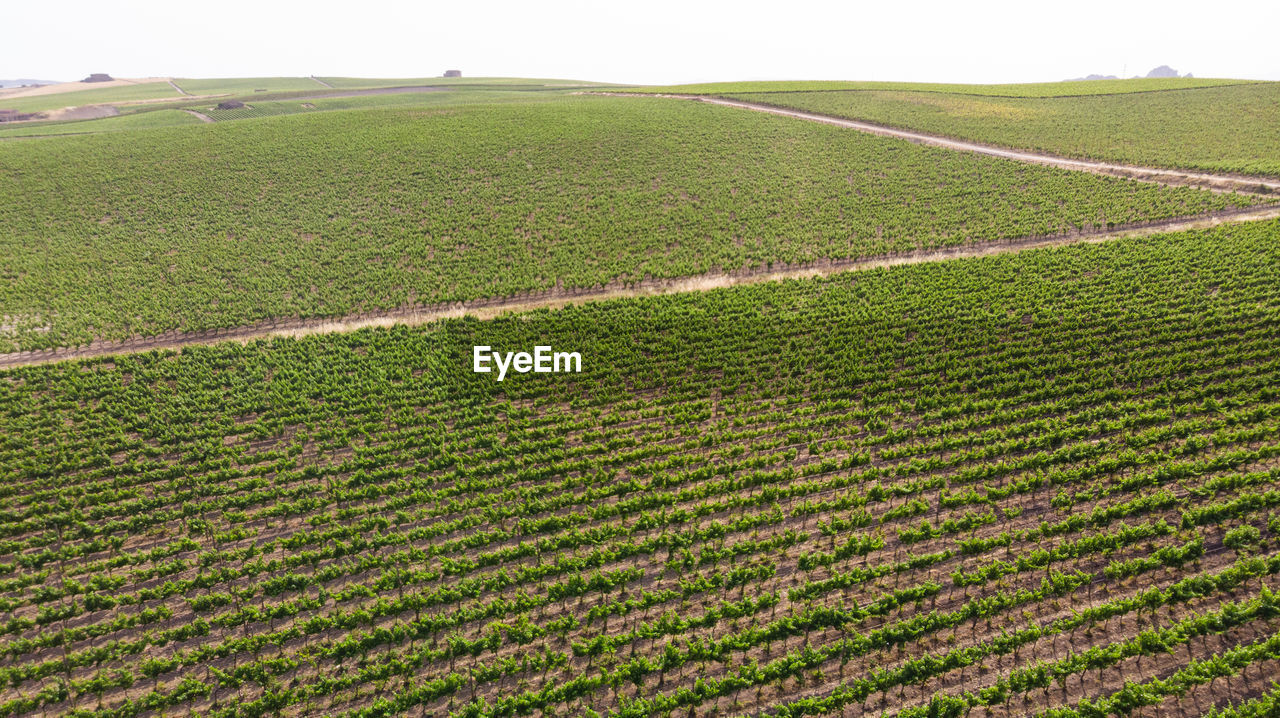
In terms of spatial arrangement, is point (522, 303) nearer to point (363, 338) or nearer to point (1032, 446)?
point (363, 338)

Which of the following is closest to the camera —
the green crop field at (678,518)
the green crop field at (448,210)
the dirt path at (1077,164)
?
the green crop field at (678,518)

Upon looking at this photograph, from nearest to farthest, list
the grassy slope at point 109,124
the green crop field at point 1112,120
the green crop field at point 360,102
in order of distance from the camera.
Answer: the green crop field at point 1112,120 < the grassy slope at point 109,124 < the green crop field at point 360,102

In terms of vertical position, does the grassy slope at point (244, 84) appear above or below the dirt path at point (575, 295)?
above

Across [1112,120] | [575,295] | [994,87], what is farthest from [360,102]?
[1112,120]

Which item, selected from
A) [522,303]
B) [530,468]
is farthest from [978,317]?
[522,303]

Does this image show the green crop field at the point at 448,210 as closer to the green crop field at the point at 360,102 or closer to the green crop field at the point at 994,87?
the green crop field at the point at 360,102

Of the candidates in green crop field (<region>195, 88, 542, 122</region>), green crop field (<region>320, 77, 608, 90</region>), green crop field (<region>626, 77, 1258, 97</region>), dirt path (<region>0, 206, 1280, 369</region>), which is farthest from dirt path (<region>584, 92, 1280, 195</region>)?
green crop field (<region>320, 77, 608, 90</region>)

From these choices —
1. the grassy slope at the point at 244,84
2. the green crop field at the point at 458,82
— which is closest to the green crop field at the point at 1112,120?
the green crop field at the point at 458,82
